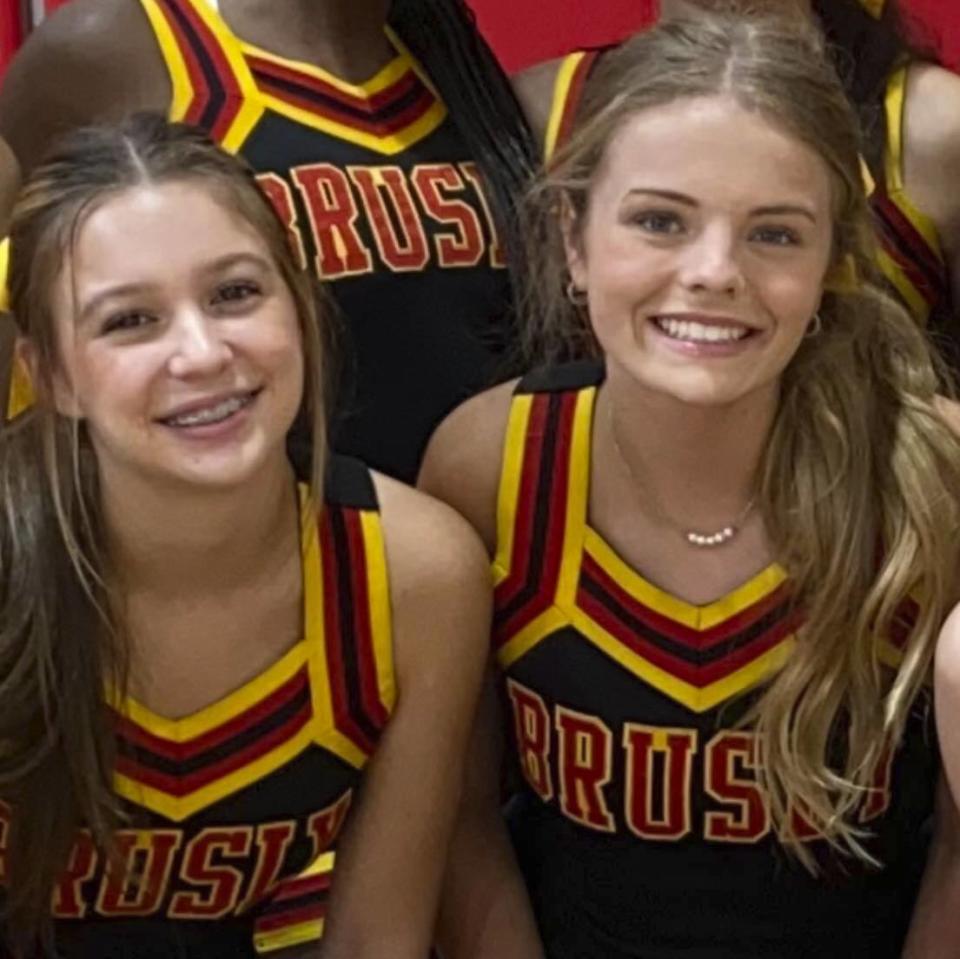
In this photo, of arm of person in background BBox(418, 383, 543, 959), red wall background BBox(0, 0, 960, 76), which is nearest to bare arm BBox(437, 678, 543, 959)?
arm of person in background BBox(418, 383, 543, 959)

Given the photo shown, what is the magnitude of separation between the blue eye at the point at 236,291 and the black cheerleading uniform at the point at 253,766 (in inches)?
5.5

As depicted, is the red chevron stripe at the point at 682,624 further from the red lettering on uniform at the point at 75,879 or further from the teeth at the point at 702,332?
the red lettering on uniform at the point at 75,879

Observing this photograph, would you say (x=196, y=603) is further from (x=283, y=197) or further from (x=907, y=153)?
(x=907, y=153)

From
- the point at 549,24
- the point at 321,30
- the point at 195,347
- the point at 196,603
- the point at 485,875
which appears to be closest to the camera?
the point at 195,347

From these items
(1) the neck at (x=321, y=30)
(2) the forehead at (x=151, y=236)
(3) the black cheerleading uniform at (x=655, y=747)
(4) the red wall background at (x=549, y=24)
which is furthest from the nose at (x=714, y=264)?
(4) the red wall background at (x=549, y=24)

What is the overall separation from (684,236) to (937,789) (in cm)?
38

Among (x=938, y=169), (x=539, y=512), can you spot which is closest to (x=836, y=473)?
(x=539, y=512)

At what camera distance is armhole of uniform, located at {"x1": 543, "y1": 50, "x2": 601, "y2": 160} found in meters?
1.48

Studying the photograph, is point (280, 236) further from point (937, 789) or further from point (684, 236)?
point (937, 789)

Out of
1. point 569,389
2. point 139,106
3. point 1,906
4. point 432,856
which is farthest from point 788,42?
point 1,906

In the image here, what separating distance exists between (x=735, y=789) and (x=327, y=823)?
25 cm

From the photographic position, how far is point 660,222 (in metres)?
1.23

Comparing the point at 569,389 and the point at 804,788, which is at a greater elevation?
the point at 569,389

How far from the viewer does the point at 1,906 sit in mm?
1250
